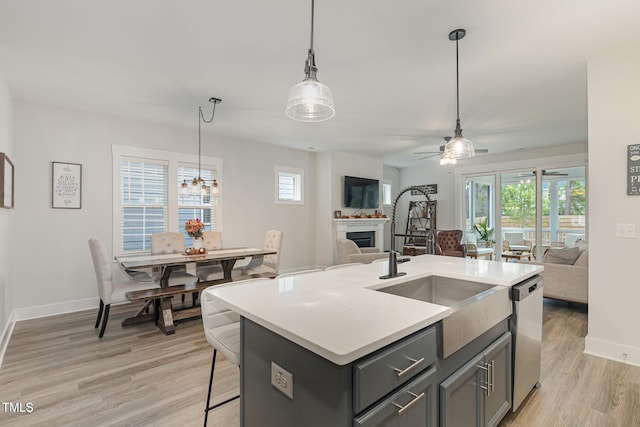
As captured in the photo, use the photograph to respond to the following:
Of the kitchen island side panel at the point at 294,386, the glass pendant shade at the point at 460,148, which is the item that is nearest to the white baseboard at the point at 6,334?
the kitchen island side panel at the point at 294,386

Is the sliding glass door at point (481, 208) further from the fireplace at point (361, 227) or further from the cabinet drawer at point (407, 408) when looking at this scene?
the cabinet drawer at point (407, 408)

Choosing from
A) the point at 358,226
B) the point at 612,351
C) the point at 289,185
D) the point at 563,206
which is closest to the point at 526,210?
the point at 563,206

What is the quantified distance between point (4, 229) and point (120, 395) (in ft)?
7.23

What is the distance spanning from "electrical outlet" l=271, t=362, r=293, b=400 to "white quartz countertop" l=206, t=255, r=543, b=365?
0.16m

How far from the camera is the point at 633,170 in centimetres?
258

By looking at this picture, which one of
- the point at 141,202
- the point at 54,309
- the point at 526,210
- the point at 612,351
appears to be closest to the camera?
the point at 612,351

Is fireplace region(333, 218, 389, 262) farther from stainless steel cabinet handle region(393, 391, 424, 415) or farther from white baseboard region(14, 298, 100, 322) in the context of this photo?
stainless steel cabinet handle region(393, 391, 424, 415)

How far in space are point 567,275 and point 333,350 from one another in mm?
4375

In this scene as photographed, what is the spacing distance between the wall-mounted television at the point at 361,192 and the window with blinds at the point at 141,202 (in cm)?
351

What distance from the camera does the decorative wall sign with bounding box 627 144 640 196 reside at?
256 cm

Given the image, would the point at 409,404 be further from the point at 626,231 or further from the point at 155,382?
the point at 626,231

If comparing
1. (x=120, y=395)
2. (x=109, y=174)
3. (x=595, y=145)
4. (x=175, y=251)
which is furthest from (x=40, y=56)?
(x=595, y=145)

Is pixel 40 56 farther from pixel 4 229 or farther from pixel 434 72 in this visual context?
pixel 434 72

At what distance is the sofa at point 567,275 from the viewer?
12.8ft
